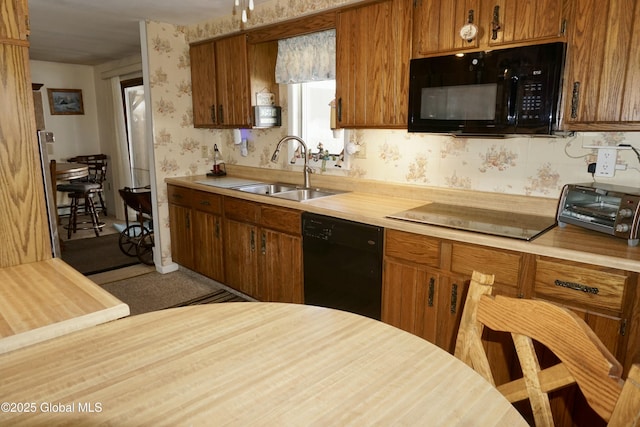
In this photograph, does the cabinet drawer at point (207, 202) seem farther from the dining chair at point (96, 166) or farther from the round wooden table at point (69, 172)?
the dining chair at point (96, 166)

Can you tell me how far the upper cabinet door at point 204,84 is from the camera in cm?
375

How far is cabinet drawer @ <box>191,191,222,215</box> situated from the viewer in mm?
3434

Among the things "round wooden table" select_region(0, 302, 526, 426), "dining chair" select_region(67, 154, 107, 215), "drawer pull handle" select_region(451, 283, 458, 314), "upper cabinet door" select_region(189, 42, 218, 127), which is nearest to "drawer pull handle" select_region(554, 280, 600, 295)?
"drawer pull handle" select_region(451, 283, 458, 314)

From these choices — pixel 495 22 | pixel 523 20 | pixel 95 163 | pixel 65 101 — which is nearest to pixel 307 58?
pixel 495 22

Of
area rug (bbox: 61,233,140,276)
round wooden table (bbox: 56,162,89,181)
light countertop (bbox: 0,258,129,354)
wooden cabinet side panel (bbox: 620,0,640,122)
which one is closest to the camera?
light countertop (bbox: 0,258,129,354)

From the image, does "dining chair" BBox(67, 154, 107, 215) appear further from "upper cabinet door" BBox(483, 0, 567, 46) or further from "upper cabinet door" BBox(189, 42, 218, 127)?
"upper cabinet door" BBox(483, 0, 567, 46)

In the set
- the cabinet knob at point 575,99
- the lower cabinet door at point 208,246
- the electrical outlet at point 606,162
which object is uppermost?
the cabinet knob at point 575,99

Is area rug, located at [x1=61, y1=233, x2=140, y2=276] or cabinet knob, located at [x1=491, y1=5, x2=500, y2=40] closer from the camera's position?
cabinet knob, located at [x1=491, y1=5, x2=500, y2=40]

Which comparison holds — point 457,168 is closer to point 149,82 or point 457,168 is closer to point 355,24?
point 355,24

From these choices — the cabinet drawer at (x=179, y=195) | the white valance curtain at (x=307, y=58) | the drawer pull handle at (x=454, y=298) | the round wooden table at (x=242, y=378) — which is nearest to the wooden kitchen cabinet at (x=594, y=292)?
the drawer pull handle at (x=454, y=298)

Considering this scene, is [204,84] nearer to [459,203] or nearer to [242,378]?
[459,203]

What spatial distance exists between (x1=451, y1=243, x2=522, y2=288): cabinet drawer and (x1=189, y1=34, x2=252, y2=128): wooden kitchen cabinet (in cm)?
212

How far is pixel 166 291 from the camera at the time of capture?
144 inches

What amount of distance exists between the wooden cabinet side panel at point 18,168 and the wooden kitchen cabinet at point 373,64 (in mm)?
1746
